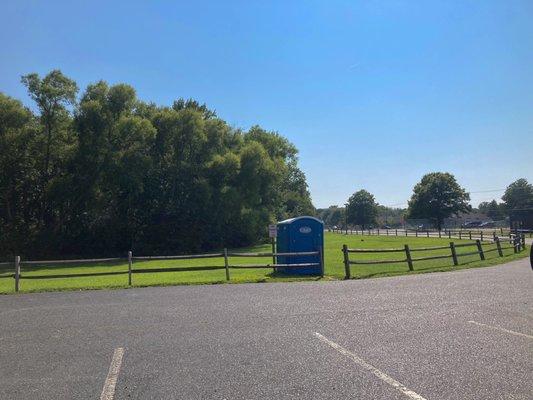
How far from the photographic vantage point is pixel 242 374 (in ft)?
19.6

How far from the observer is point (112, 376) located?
597cm

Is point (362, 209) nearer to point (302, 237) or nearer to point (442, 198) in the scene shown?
point (442, 198)

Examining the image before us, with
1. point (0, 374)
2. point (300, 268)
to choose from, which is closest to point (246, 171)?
point (300, 268)

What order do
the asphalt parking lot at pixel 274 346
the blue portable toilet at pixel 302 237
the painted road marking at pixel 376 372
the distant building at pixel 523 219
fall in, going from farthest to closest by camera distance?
the distant building at pixel 523 219 < the blue portable toilet at pixel 302 237 < the asphalt parking lot at pixel 274 346 < the painted road marking at pixel 376 372

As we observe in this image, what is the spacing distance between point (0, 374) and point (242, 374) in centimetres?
309

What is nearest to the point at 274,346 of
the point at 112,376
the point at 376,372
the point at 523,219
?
the point at 376,372

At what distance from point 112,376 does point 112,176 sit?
35.2 metres

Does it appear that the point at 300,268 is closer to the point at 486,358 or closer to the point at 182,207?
the point at 486,358

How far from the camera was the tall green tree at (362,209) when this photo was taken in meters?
149

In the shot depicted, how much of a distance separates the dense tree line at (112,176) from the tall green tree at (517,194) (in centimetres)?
10609

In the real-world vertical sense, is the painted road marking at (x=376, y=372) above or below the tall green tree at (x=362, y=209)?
below

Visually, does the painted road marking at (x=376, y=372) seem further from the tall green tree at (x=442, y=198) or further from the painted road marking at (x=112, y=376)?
the tall green tree at (x=442, y=198)

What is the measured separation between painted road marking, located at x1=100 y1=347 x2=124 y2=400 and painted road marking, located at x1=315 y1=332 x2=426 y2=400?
298 centimetres

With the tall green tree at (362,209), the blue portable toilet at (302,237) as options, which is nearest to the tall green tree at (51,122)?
the blue portable toilet at (302,237)
